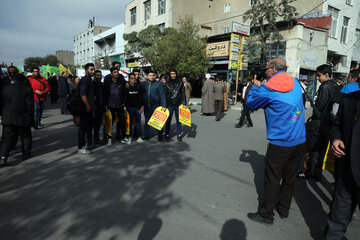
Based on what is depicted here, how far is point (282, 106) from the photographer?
8.95 ft

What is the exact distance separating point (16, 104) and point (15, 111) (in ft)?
0.44

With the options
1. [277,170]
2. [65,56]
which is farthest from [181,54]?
[65,56]

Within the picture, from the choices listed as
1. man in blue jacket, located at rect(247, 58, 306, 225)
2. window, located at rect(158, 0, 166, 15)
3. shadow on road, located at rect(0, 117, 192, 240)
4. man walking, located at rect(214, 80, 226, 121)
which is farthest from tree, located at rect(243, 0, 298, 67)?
man in blue jacket, located at rect(247, 58, 306, 225)

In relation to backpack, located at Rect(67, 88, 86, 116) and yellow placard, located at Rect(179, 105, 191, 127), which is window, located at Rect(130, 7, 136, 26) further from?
backpack, located at Rect(67, 88, 86, 116)

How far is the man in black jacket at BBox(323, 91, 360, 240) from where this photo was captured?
6.97 feet

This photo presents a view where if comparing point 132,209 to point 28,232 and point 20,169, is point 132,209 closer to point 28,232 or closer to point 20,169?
point 28,232

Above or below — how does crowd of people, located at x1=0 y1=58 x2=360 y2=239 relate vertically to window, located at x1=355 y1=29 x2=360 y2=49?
below

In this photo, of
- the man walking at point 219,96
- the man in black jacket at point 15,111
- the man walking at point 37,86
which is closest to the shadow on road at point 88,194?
the man in black jacket at point 15,111

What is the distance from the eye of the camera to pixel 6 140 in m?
4.59

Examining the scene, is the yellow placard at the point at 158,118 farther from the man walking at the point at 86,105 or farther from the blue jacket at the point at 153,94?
the man walking at the point at 86,105

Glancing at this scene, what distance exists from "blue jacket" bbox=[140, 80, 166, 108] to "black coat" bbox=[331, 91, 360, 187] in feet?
14.5

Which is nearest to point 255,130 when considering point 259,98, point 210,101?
point 210,101

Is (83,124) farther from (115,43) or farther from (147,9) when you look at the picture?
(115,43)

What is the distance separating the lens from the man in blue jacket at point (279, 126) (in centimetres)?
273
